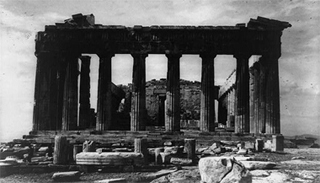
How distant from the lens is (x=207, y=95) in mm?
22141

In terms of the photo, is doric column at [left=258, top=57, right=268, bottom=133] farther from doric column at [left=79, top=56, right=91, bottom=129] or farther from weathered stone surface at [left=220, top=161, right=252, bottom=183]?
weathered stone surface at [left=220, top=161, right=252, bottom=183]

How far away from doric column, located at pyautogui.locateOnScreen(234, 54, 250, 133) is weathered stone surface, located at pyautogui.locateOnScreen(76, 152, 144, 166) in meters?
9.72

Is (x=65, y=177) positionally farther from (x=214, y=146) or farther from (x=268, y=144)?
(x=268, y=144)

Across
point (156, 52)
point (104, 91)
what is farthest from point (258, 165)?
point (104, 91)

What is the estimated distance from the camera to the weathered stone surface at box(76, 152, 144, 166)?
1369 centimetres

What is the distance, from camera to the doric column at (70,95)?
22.3m

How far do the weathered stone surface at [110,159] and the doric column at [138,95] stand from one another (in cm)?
795

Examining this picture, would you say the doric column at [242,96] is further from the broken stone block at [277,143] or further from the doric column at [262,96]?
the broken stone block at [277,143]

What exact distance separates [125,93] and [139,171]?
2400cm

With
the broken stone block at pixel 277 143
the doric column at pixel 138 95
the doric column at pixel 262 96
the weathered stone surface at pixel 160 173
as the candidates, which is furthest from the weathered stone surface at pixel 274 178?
the doric column at pixel 138 95

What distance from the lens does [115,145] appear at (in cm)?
1936

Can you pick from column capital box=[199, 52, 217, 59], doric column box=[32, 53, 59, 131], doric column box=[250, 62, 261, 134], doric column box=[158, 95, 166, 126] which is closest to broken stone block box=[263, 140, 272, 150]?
doric column box=[250, 62, 261, 134]

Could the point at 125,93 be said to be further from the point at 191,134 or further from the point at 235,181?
the point at 235,181

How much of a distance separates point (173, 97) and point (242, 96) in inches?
172
